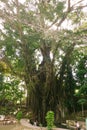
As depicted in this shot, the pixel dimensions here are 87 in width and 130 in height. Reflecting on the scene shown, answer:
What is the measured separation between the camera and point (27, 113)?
12656 mm

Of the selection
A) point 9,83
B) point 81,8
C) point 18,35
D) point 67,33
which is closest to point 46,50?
point 18,35

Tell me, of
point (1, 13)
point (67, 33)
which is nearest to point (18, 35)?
point (1, 13)

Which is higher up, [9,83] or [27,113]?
[9,83]

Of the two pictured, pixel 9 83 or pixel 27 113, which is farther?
pixel 9 83

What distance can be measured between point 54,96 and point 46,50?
2037mm

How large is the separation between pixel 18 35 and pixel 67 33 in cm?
277

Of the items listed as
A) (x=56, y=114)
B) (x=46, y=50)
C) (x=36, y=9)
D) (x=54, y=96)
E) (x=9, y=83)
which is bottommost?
(x=56, y=114)

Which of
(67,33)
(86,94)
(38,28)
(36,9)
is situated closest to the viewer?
(38,28)

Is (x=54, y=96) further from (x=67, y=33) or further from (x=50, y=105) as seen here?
(x=67, y=33)

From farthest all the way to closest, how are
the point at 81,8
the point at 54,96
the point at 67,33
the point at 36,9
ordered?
the point at 54,96
the point at 81,8
the point at 36,9
the point at 67,33

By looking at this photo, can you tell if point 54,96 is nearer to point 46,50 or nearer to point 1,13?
point 46,50

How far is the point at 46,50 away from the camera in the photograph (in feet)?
36.4

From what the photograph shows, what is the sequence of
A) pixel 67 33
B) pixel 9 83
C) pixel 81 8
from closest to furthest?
pixel 67 33, pixel 81 8, pixel 9 83

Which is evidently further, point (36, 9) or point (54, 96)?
point (54, 96)
